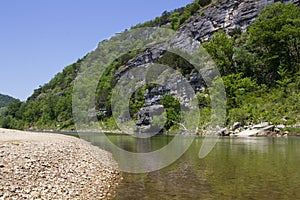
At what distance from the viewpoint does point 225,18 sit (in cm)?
10088

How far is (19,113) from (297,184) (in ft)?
649

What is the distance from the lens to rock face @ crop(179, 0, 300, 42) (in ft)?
302

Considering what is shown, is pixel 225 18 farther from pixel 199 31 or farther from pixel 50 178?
pixel 50 178

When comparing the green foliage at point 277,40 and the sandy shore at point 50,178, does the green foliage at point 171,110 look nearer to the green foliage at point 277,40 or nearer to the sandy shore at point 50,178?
the green foliage at point 277,40

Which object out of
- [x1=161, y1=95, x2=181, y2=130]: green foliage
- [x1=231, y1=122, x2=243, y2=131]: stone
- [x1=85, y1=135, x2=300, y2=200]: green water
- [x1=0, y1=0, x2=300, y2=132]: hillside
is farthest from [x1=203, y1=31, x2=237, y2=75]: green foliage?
[x1=85, y1=135, x2=300, y2=200]: green water

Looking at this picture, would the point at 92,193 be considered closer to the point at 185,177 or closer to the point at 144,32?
the point at 185,177

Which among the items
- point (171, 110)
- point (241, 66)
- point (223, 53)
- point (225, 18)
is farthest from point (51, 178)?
point (225, 18)

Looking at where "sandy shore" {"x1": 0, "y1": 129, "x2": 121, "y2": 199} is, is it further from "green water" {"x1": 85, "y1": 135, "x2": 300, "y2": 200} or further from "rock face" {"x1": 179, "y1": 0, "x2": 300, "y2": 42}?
"rock face" {"x1": 179, "y1": 0, "x2": 300, "y2": 42}

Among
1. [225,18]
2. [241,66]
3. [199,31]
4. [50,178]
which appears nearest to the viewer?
[50,178]

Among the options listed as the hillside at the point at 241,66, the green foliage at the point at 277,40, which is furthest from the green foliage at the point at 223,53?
the green foliage at the point at 277,40

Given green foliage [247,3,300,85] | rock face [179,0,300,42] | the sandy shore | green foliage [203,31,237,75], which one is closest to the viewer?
the sandy shore

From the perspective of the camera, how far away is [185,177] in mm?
17109

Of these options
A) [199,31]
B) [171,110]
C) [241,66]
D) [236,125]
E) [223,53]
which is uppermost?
[199,31]

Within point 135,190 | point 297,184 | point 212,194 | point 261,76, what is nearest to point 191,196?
point 212,194
